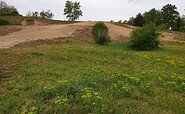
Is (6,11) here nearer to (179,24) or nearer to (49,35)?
(49,35)

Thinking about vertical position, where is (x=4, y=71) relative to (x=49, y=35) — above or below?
above

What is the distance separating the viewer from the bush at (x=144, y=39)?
19.8 m

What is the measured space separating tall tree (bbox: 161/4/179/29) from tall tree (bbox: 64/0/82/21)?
2253cm

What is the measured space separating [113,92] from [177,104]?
63.2 inches

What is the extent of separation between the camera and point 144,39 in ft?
65.0

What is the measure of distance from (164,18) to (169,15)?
2113mm

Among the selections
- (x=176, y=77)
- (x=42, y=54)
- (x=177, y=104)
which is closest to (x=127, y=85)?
(x=177, y=104)

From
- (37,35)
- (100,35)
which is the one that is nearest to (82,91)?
(100,35)

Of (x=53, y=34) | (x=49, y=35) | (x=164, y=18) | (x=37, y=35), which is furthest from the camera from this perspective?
(x=164, y=18)

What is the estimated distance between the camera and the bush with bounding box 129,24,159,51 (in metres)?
19.8

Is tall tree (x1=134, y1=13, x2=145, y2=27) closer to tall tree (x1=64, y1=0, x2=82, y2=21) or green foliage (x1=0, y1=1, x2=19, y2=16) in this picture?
tall tree (x1=64, y1=0, x2=82, y2=21)

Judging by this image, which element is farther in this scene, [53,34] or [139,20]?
[139,20]

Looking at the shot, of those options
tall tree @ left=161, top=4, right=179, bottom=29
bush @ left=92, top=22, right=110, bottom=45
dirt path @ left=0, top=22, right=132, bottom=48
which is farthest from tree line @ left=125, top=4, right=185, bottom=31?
bush @ left=92, top=22, right=110, bottom=45

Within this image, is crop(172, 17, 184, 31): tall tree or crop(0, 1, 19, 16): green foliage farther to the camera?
crop(172, 17, 184, 31): tall tree
